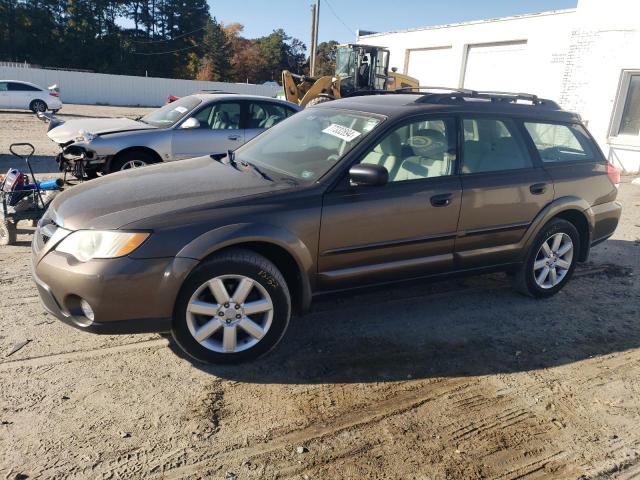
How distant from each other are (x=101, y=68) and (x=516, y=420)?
59.5m

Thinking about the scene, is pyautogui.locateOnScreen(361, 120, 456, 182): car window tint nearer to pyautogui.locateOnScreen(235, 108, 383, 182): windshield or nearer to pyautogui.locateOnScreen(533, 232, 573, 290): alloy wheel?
pyautogui.locateOnScreen(235, 108, 383, 182): windshield

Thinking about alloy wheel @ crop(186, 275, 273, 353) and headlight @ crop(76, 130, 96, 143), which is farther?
headlight @ crop(76, 130, 96, 143)

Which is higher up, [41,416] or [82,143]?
[82,143]

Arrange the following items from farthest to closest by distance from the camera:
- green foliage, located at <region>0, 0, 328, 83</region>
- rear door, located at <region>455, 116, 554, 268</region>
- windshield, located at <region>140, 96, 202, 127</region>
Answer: green foliage, located at <region>0, 0, 328, 83</region>
windshield, located at <region>140, 96, 202, 127</region>
rear door, located at <region>455, 116, 554, 268</region>

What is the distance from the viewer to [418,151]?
4.16 meters

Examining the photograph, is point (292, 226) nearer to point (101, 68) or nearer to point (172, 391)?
point (172, 391)

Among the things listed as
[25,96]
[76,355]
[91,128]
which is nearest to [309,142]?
[76,355]

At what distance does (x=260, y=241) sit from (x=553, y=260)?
117 inches

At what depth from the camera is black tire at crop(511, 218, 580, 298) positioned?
475 cm

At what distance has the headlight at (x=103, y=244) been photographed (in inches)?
121

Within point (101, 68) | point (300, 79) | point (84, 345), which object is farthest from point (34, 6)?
point (84, 345)

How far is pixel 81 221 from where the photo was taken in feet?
10.7

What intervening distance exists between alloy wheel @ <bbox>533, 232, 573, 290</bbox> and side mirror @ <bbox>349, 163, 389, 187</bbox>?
2.02 meters

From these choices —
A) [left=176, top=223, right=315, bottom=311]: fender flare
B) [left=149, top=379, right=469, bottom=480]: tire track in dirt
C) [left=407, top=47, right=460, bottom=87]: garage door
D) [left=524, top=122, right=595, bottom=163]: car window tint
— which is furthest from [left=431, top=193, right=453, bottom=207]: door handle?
[left=407, top=47, right=460, bottom=87]: garage door
